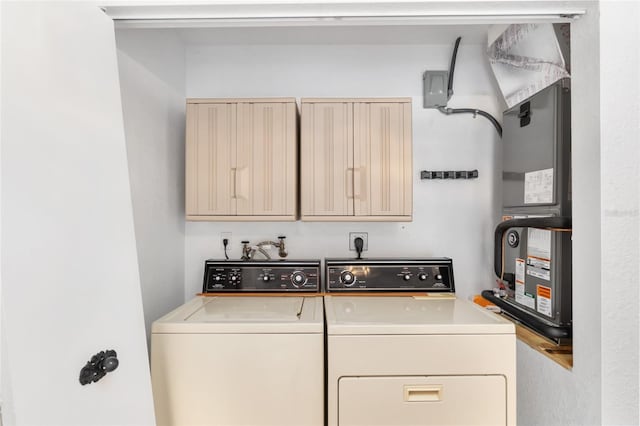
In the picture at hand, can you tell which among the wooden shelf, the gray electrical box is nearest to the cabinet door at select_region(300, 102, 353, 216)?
the gray electrical box

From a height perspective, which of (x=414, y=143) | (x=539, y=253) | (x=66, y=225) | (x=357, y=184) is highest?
(x=414, y=143)

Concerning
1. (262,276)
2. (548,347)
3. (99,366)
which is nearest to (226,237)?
(262,276)

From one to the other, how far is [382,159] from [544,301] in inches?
40.3

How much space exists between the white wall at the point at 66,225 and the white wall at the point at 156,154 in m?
0.44

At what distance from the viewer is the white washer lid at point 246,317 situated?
4.23 feet

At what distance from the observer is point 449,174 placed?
2.08m

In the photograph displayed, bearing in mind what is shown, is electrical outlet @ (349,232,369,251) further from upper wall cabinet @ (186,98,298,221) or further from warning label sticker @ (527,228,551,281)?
warning label sticker @ (527,228,551,281)

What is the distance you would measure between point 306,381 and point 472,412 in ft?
2.16

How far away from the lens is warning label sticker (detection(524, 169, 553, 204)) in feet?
4.59

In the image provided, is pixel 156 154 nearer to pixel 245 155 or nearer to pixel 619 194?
pixel 245 155

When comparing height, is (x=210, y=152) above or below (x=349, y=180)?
above

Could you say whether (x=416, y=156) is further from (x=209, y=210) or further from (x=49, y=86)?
(x=49, y=86)

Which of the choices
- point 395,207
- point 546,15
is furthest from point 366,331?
point 546,15

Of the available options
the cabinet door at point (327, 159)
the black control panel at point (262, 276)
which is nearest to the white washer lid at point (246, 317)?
the black control panel at point (262, 276)
